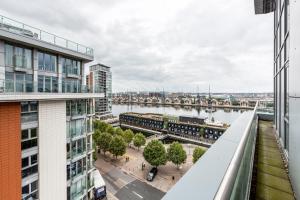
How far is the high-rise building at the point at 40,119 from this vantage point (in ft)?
25.6

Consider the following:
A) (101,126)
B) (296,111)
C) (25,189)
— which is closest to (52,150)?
(25,189)

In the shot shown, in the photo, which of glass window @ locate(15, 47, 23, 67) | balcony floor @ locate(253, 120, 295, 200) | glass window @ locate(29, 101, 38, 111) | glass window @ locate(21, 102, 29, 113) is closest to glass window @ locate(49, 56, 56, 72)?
glass window @ locate(15, 47, 23, 67)

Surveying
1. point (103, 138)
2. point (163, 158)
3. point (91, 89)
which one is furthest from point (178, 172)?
point (91, 89)

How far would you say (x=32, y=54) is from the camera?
9.59 m

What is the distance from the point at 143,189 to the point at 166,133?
29.5 meters

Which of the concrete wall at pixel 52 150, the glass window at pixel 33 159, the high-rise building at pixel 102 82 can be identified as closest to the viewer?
the glass window at pixel 33 159

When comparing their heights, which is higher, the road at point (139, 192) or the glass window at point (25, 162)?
the glass window at point (25, 162)

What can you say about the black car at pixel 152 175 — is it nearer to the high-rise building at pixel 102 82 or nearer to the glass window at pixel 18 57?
the glass window at pixel 18 57

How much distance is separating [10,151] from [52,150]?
7.91ft

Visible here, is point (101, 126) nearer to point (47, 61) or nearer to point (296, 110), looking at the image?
point (47, 61)

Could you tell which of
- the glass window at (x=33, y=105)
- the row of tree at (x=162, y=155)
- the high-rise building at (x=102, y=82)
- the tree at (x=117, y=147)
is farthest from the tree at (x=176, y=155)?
the high-rise building at (x=102, y=82)

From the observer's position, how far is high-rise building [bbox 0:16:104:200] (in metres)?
7.79

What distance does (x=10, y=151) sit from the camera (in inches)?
303

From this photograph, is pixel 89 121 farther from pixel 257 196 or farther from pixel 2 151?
pixel 257 196
